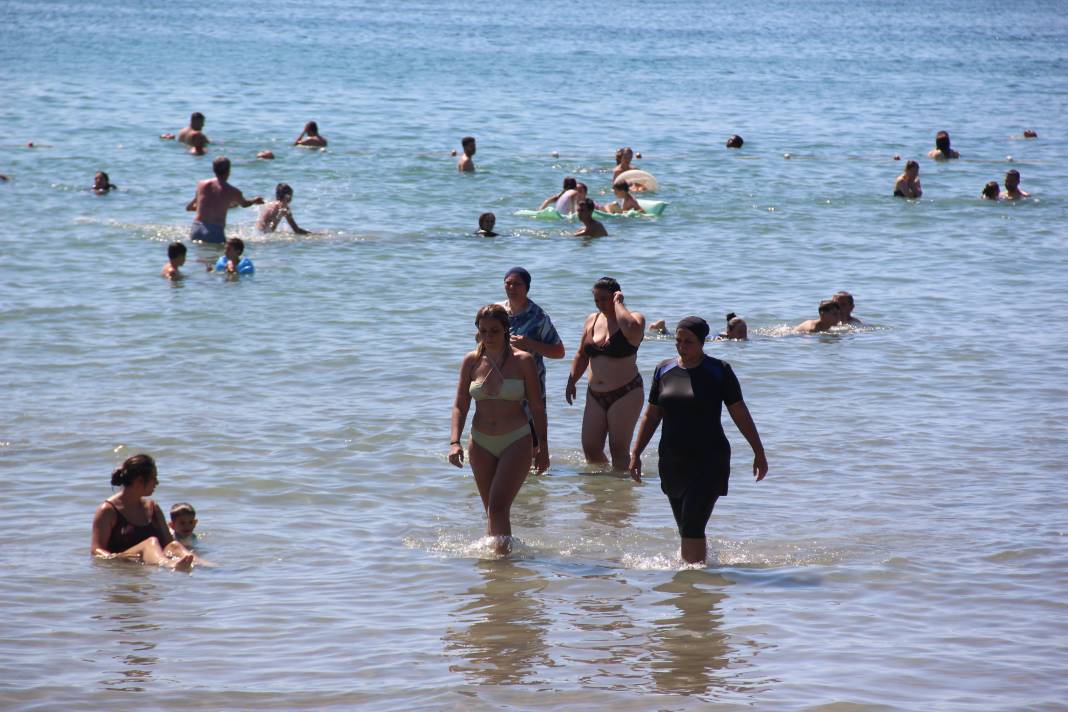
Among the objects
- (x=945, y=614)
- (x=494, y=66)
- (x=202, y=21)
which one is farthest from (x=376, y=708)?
(x=202, y=21)

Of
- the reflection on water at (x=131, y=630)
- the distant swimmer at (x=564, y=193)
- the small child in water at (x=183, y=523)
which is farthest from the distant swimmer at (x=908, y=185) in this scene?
the reflection on water at (x=131, y=630)

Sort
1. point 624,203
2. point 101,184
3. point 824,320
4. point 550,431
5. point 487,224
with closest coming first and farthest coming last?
point 550,431 → point 824,320 → point 487,224 → point 624,203 → point 101,184

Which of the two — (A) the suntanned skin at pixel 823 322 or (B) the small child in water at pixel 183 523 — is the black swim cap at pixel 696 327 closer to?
(B) the small child in water at pixel 183 523

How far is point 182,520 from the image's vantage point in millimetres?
9211

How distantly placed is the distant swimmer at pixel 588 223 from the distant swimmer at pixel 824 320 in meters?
5.97

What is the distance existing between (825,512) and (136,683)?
5361mm

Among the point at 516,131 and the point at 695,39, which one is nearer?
the point at 516,131

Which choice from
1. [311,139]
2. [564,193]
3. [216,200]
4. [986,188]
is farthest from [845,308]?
[311,139]

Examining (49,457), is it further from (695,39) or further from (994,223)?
(695,39)

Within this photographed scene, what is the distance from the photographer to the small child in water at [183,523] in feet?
30.2

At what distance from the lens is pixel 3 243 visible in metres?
20.2

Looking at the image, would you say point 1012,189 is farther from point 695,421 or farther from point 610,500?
point 695,421

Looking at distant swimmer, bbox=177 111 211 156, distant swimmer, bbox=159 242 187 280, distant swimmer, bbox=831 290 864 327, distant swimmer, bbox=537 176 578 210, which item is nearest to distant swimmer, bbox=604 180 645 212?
distant swimmer, bbox=537 176 578 210

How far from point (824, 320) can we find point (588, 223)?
6375 mm
